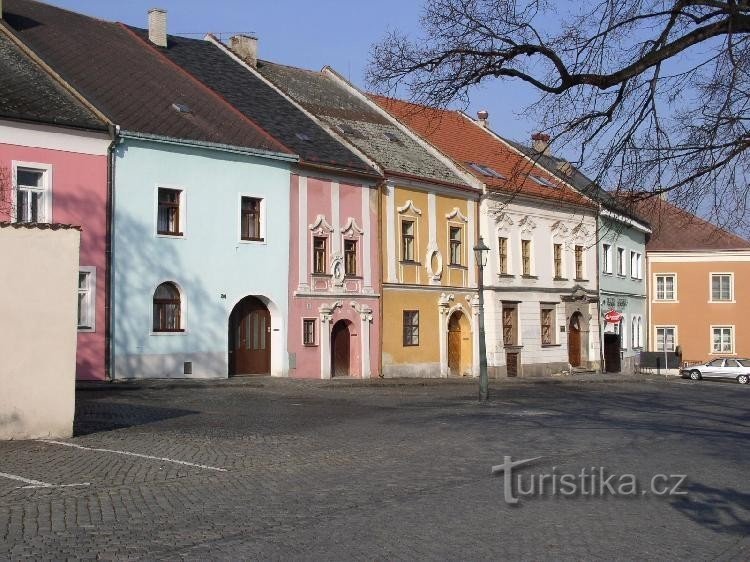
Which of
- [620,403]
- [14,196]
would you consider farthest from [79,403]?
[620,403]

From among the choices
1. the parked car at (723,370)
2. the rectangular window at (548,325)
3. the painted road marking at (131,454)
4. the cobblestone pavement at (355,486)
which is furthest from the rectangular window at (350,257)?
the parked car at (723,370)

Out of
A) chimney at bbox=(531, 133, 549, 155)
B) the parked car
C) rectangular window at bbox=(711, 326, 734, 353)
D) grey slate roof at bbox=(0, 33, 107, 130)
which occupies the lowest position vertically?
the parked car

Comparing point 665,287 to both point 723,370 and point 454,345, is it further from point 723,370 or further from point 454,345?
point 454,345

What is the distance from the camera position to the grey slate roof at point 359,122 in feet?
128

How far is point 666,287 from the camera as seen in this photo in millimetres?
63250

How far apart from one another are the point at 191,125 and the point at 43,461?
19.4m

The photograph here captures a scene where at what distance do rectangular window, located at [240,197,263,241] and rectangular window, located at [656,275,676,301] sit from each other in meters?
36.9

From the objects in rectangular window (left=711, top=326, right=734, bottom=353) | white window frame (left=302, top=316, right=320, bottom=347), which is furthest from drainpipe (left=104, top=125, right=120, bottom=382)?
rectangular window (left=711, top=326, right=734, bottom=353)

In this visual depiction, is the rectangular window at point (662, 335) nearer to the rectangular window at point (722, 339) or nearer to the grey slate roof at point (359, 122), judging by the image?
the rectangular window at point (722, 339)

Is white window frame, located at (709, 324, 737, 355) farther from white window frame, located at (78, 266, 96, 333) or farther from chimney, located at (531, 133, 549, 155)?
chimney, located at (531, 133, 549, 155)

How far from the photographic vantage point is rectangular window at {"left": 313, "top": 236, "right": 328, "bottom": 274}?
34500mm

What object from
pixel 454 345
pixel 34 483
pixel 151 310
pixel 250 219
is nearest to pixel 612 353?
pixel 454 345

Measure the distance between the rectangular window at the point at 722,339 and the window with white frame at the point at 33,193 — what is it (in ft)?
147

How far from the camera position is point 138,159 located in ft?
95.2
